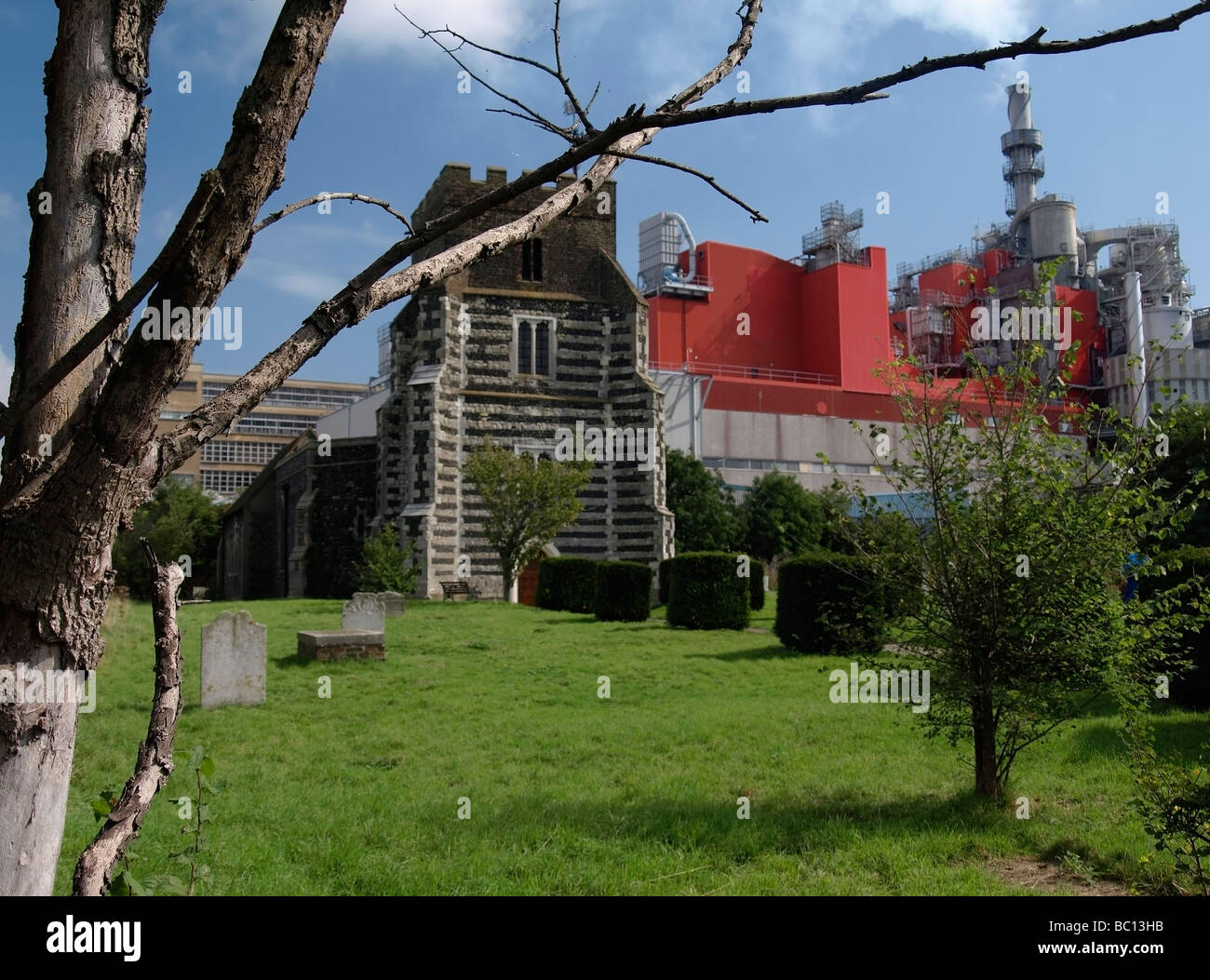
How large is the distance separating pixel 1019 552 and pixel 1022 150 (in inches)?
3020

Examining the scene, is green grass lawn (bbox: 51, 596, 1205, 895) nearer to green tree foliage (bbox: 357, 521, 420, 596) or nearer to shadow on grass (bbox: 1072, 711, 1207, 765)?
shadow on grass (bbox: 1072, 711, 1207, 765)

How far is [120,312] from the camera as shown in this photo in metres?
2.27

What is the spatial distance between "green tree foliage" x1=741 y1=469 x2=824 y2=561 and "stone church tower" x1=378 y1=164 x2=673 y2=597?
40.5ft

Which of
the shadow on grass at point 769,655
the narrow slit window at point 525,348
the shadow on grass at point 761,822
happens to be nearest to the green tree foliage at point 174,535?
the narrow slit window at point 525,348

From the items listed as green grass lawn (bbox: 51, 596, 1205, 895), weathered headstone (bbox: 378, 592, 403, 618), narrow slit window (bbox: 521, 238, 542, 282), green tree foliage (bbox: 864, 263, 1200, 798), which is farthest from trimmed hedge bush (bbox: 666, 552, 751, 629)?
narrow slit window (bbox: 521, 238, 542, 282)

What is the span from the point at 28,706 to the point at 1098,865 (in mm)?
6135

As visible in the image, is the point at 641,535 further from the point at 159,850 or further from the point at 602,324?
the point at 159,850

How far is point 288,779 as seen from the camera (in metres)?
8.52

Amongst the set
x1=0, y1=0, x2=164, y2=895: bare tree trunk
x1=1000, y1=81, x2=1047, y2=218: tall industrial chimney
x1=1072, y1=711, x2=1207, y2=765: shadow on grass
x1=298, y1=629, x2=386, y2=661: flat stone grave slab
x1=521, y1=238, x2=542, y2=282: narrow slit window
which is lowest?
x1=1072, y1=711, x2=1207, y2=765: shadow on grass

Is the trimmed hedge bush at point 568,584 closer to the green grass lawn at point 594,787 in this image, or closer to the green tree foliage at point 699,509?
the green grass lawn at point 594,787

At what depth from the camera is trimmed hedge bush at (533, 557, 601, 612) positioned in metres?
24.3

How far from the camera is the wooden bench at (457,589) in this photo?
92.8 feet

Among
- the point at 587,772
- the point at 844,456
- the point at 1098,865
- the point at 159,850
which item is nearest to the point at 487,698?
the point at 587,772

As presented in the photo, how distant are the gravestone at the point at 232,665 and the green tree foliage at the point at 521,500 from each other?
14.3m
